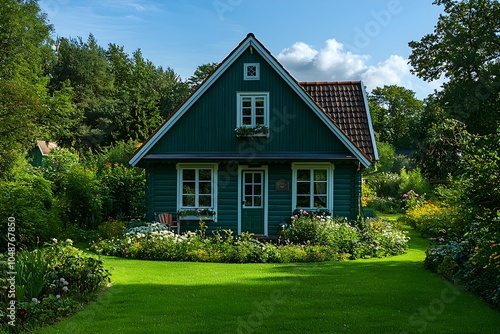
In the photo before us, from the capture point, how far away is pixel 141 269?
11.6 metres

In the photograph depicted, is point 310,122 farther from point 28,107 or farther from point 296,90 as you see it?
point 28,107

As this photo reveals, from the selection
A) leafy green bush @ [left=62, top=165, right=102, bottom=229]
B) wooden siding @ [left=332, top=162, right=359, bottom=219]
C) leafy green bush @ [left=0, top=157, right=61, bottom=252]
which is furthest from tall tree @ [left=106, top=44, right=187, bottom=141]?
wooden siding @ [left=332, top=162, right=359, bottom=219]

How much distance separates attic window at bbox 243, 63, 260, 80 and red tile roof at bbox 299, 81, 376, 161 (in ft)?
9.71

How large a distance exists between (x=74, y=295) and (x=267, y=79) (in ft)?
37.8

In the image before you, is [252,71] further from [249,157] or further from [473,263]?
[473,263]

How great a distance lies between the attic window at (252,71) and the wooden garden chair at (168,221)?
19.4 ft

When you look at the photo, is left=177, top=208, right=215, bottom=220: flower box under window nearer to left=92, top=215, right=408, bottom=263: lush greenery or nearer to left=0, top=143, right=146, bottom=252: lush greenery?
left=92, top=215, right=408, bottom=263: lush greenery

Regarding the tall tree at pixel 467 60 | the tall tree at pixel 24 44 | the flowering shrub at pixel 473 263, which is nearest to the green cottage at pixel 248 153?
the flowering shrub at pixel 473 263

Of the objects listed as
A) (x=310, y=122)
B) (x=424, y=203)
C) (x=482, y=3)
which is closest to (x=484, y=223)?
(x=310, y=122)

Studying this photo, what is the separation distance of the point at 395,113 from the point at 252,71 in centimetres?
5691

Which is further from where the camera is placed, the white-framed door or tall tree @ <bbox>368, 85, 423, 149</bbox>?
tall tree @ <bbox>368, 85, 423, 149</bbox>

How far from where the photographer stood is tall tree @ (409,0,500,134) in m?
29.4

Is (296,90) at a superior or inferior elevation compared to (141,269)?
superior

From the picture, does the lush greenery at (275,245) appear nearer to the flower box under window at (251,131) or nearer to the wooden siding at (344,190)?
the wooden siding at (344,190)
